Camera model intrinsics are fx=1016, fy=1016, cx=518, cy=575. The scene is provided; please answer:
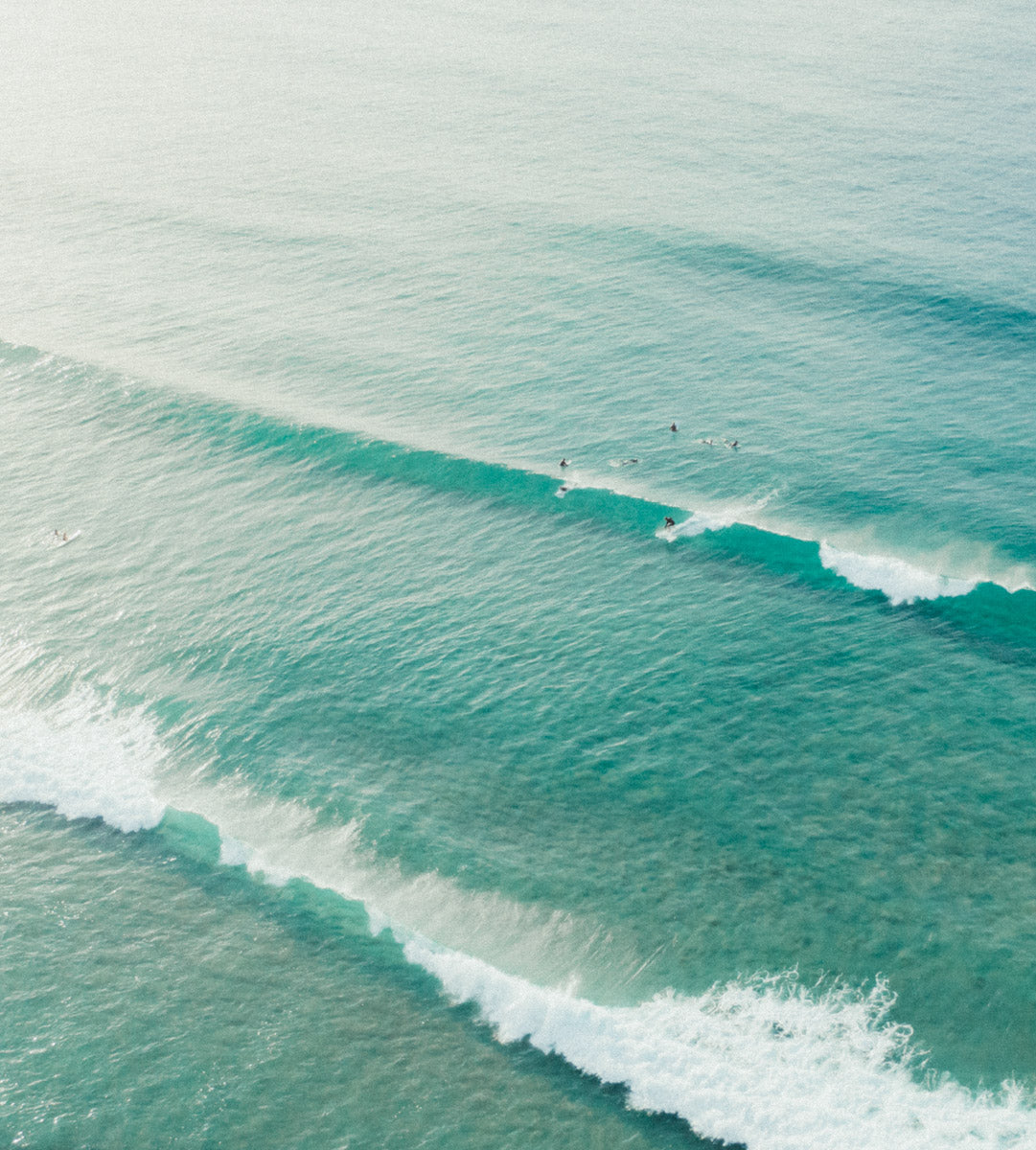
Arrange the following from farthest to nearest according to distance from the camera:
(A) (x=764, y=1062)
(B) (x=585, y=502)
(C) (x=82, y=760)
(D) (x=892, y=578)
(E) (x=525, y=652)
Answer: (B) (x=585, y=502), (D) (x=892, y=578), (E) (x=525, y=652), (C) (x=82, y=760), (A) (x=764, y=1062)

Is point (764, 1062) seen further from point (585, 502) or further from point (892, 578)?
point (585, 502)

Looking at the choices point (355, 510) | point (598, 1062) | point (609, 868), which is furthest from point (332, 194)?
point (598, 1062)

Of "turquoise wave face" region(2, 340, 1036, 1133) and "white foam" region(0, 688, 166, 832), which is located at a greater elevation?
"turquoise wave face" region(2, 340, 1036, 1133)

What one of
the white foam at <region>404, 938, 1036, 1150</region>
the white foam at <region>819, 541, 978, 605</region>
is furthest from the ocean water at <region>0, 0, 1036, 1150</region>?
the white foam at <region>819, 541, 978, 605</region>

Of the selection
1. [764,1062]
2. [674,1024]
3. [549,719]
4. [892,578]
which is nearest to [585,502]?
[549,719]

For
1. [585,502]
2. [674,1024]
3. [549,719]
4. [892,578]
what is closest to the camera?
[674,1024]

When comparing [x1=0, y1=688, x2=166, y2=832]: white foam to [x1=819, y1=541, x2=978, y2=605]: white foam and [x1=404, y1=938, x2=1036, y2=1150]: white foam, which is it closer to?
[x1=404, y1=938, x2=1036, y2=1150]: white foam

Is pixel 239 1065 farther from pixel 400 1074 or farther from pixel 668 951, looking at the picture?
pixel 668 951

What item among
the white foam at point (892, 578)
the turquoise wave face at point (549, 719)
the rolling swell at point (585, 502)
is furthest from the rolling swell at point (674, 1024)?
the white foam at point (892, 578)
